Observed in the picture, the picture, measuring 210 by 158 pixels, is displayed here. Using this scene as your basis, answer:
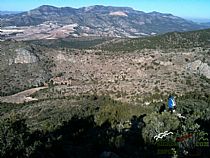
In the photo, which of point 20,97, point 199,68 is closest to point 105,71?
point 20,97

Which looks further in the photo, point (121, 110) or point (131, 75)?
point (131, 75)

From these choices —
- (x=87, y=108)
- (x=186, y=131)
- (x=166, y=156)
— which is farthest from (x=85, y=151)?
(x=87, y=108)

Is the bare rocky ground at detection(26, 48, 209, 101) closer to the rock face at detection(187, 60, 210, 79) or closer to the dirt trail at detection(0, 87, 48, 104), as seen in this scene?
the rock face at detection(187, 60, 210, 79)

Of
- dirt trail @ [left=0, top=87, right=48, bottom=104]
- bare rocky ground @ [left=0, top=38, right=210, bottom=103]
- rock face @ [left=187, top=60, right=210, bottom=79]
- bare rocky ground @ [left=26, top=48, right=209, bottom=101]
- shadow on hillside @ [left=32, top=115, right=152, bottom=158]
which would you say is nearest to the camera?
shadow on hillside @ [left=32, top=115, right=152, bottom=158]

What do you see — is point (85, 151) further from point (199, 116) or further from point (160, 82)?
point (160, 82)

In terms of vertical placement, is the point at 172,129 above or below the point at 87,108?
above

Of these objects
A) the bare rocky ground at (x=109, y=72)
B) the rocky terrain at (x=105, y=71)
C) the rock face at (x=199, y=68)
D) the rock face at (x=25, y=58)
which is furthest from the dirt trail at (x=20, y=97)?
the rock face at (x=199, y=68)

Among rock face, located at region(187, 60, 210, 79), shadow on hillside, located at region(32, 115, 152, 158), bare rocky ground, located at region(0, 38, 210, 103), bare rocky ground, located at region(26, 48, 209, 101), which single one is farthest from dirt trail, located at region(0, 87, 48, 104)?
rock face, located at region(187, 60, 210, 79)

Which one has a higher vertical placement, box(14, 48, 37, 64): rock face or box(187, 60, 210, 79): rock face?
box(187, 60, 210, 79): rock face
